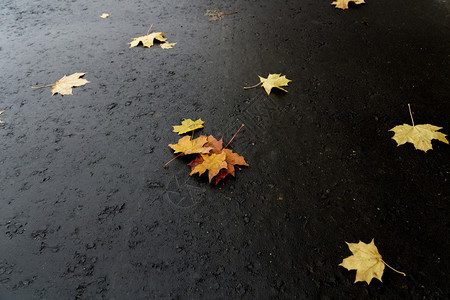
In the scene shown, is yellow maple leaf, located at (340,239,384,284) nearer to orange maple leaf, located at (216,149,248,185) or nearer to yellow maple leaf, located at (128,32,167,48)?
orange maple leaf, located at (216,149,248,185)

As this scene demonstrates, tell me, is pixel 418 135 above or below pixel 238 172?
above

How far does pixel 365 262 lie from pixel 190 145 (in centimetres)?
126

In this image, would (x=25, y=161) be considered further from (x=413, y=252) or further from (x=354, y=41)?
(x=354, y=41)

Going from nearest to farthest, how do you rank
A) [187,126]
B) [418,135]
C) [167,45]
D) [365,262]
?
[365,262], [418,135], [187,126], [167,45]

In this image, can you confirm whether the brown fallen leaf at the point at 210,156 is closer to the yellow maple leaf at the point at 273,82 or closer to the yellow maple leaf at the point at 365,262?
the yellow maple leaf at the point at 273,82

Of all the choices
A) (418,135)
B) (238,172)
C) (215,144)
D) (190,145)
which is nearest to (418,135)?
(418,135)

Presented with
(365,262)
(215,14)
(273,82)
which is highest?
(215,14)

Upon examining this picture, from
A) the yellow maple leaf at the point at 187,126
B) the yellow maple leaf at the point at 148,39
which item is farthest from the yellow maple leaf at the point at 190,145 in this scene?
the yellow maple leaf at the point at 148,39

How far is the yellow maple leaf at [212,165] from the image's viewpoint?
182cm

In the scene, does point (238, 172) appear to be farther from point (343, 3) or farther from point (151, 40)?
point (343, 3)

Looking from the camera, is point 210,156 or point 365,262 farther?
point 210,156

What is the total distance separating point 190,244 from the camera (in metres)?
1.56

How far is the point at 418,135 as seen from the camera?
1.99 m

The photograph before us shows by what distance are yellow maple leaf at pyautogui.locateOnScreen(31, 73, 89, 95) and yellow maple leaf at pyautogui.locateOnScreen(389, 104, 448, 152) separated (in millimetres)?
2710
